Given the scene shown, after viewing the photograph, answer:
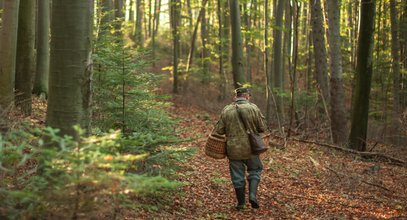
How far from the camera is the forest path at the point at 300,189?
6492mm

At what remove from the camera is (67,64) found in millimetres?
4414

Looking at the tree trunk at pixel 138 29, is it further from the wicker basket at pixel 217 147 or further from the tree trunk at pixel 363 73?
the wicker basket at pixel 217 147

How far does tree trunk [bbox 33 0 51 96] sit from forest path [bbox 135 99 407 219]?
4.96 metres

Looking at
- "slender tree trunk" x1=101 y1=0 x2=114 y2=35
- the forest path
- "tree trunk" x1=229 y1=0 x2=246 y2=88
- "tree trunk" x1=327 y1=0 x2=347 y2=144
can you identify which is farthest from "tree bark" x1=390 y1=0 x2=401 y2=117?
"slender tree trunk" x1=101 y1=0 x2=114 y2=35

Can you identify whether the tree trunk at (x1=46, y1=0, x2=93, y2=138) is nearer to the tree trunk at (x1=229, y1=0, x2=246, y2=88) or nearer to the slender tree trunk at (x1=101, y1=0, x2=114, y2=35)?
the slender tree trunk at (x1=101, y1=0, x2=114, y2=35)

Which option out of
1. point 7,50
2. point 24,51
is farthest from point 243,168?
point 24,51

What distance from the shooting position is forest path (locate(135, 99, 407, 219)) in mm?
6492

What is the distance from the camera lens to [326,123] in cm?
1512

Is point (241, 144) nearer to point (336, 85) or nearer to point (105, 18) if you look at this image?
point (105, 18)

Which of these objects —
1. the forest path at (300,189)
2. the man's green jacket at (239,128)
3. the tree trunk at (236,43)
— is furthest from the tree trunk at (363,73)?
the man's green jacket at (239,128)

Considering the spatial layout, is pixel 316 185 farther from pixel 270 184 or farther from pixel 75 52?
pixel 75 52

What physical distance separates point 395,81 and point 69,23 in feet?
55.3

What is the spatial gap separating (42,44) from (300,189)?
324 inches

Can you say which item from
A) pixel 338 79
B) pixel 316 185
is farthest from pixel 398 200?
pixel 338 79
